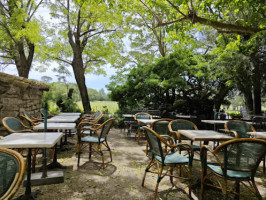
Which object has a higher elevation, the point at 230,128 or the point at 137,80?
the point at 137,80

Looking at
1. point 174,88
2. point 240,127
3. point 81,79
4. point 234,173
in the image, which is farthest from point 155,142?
point 81,79

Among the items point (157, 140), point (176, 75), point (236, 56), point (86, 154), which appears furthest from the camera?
point (176, 75)

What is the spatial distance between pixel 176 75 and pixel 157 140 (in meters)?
7.84

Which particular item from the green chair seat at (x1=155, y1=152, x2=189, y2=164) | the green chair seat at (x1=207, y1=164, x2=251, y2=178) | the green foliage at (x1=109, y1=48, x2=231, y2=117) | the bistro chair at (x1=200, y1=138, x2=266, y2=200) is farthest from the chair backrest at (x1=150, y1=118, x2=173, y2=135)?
the green foliage at (x1=109, y1=48, x2=231, y2=117)

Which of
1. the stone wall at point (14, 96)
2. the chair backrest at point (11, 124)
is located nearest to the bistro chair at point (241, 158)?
the chair backrest at point (11, 124)

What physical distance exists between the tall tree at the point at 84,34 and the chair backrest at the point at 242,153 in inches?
375

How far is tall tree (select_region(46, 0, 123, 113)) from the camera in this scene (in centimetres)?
1090

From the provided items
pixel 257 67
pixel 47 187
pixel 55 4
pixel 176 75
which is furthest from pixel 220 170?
pixel 55 4

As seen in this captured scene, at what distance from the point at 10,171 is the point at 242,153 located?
230 cm

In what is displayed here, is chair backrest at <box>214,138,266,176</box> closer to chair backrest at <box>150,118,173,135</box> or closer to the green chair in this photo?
chair backrest at <box>150,118,173,135</box>

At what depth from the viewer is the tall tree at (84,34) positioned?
10.9 metres

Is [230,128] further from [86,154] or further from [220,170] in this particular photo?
[86,154]

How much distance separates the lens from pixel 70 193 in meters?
2.80

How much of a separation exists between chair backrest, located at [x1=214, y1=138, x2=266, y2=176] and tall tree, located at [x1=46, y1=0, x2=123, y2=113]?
9.53m
